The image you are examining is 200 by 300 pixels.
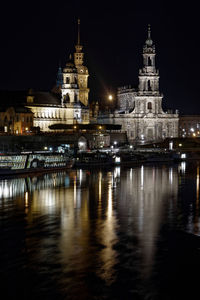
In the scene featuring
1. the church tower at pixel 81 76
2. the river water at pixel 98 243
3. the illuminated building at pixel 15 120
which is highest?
the church tower at pixel 81 76

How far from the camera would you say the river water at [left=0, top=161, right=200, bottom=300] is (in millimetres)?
21031

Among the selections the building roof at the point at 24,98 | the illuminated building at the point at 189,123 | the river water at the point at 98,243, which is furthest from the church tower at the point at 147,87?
the river water at the point at 98,243

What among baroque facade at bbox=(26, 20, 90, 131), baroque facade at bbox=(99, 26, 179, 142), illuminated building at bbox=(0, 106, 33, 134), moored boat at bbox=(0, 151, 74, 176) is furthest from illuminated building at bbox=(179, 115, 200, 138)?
moored boat at bbox=(0, 151, 74, 176)

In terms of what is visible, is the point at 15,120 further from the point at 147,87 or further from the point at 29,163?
the point at 29,163

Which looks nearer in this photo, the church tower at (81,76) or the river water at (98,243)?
the river water at (98,243)

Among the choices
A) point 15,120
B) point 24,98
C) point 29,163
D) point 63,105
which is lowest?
point 29,163

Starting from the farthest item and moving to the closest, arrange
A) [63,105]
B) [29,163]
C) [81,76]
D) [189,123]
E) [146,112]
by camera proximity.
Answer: [189,123], [81,76], [146,112], [63,105], [29,163]

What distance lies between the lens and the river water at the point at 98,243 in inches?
828

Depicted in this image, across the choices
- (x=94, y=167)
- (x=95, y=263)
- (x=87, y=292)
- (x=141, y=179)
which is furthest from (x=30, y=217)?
(x=94, y=167)

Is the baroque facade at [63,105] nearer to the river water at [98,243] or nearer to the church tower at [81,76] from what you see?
the church tower at [81,76]

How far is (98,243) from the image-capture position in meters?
27.2

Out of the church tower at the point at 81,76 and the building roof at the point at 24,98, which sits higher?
the church tower at the point at 81,76

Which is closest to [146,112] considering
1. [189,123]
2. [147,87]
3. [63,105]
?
[147,87]

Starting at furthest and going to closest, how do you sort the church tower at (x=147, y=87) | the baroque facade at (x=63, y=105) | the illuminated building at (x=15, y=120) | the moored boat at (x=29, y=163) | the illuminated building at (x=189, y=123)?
1. the illuminated building at (x=189, y=123)
2. the church tower at (x=147, y=87)
3. the baroque facade at (x=63, y=105)
4. the illuminated building at (x=15, y=120)
5. the moored boat at (x=29, y=163)
